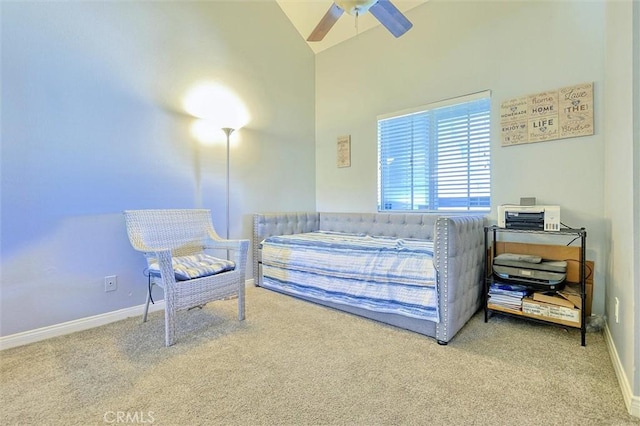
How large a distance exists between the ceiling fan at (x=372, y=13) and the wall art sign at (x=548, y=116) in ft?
3.93

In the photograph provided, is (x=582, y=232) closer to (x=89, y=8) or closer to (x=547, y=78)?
(x=547, y=78)

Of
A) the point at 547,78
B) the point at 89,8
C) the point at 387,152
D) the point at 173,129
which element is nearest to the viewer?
the point at 89,8

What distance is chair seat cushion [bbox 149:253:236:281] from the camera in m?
2.01

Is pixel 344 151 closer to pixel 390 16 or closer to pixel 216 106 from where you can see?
pixel 216 106

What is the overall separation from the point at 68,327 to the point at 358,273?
7.15 feet

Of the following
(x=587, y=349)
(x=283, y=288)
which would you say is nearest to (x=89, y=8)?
(x=283, y=288)

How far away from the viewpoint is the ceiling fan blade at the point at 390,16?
6.98 ft

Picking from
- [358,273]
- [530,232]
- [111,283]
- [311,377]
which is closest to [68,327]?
Answer: [111,283]

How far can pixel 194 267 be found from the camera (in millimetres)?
2145

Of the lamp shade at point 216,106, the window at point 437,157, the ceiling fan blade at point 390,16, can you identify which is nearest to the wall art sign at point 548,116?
the window at point 437,157

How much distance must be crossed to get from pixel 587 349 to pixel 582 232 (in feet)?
2.37

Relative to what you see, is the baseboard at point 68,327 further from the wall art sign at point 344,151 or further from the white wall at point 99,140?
the wall art sign at point 344,151

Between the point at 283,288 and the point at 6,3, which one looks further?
the point at 283,288

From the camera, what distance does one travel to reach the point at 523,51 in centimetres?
253
